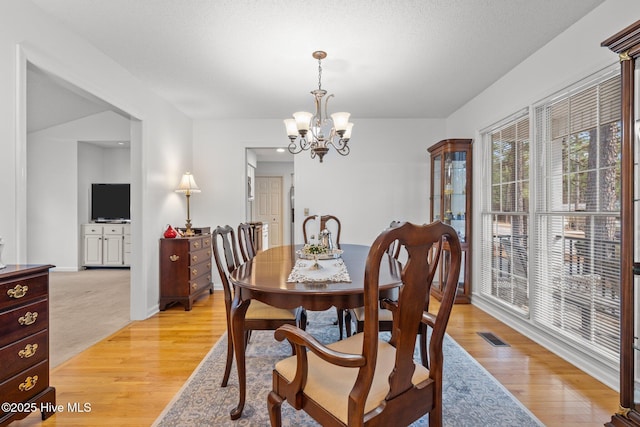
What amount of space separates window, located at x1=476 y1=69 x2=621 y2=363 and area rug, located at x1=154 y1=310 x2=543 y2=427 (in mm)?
835

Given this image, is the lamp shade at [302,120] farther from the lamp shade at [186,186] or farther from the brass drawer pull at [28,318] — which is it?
the lamp shade at [186,186]

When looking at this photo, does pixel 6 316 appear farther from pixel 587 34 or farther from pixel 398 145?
pixel 398 145

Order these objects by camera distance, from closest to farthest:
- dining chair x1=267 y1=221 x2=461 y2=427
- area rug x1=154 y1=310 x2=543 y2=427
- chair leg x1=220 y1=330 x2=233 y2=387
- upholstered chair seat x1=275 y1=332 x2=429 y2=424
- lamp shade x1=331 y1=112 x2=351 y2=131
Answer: dining chair x1=267 y1=221 x2=461 y2=427 → upholstered chair seat x1=275 y1=332 x2=429 y2=424 → area rug x1=154 y1=310 x2=543 y2=427 → chair leg x1=220 y1=330 x2=233 y2=387 → lamp shade x1=331 y1=112 x2=351 y2=131

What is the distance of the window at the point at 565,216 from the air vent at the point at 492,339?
0.34 meters

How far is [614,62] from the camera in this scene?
2090 millimetres

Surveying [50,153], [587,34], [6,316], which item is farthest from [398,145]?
[50,153]

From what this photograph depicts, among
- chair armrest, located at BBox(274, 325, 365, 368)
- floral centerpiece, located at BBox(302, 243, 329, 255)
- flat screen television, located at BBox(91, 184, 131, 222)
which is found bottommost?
chair armrest, located at BBox(274, 325, 365, 368)

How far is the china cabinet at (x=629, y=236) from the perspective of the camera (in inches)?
61.9

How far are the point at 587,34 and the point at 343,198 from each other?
313 cm

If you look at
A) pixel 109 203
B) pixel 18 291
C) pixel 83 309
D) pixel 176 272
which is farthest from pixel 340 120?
pixel 109 203

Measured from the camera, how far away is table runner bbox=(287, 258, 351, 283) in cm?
178

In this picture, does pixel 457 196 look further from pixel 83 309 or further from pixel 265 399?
pixel 83 309

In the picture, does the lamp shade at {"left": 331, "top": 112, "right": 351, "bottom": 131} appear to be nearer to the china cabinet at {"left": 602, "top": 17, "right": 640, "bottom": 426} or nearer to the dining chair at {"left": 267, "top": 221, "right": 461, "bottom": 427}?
the china cabinet at {"left": 602, "top": 17, "right": 640, "bottom": 426}

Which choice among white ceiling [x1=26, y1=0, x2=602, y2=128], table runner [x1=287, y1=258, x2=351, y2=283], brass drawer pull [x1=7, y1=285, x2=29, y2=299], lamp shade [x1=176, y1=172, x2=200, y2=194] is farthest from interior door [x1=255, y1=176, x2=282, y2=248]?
brass drawer pull [x1=7, y1=285, x2=29, y2=299]
